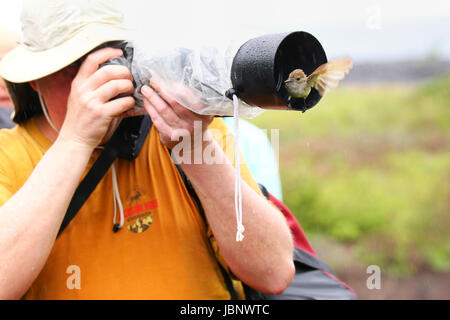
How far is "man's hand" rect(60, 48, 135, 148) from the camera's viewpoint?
1.61 meters

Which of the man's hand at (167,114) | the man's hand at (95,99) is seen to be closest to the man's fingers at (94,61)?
the man's hand at (95,99)

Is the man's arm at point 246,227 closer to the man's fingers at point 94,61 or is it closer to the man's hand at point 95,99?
the man's hand at point 95,99

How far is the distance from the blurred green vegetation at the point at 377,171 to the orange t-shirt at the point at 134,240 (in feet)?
12.0

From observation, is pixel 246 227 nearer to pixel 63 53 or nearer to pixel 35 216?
pixel 35 216

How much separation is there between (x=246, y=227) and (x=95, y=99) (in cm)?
62

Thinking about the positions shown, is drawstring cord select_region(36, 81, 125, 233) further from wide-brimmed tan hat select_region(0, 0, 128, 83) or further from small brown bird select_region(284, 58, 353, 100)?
small brown bird select_region(284, 58, 353, 100)

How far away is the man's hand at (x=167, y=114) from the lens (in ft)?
4.96

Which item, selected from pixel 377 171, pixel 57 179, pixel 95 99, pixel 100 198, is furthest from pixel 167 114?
pixel 377 171

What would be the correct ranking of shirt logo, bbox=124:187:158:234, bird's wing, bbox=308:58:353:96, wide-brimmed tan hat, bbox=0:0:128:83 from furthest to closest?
shirt logo, bbox=124:187:158:234 < wide-brimmed tan hat, bbox=0:0:128:83 < bird's wing, bbox=308:58:353:96

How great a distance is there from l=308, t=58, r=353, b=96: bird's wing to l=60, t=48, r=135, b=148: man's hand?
59 cm

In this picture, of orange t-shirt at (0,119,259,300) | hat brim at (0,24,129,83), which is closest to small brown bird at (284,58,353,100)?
orange t-shirt at (0,119,259,300)

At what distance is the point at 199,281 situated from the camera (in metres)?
1.81
